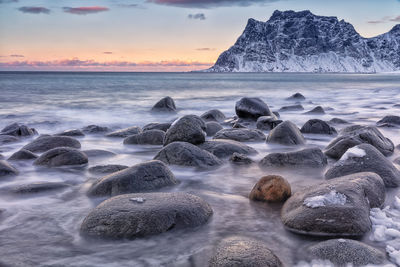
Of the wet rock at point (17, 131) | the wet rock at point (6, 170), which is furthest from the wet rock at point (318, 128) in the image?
the wet rock at point (17, 131)

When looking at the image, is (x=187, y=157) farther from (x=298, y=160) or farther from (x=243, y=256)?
(x=243, y=256)

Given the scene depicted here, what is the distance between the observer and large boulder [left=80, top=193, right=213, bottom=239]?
10.2ft

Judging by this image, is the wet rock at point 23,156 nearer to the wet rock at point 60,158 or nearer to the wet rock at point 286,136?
the wet rock at point 60,158

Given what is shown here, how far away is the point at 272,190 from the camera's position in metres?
3.92

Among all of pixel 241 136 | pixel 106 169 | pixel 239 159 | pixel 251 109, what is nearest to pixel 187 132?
pixel 239 159

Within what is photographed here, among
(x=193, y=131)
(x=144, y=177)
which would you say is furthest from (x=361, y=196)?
(x=193, y=131)

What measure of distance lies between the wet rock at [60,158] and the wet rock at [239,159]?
2.31m

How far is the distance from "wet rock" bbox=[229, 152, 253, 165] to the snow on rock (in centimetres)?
238

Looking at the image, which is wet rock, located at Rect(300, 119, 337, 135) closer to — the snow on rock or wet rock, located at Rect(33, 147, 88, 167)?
wet rock, located at Rect(33, 147, 88, 167)

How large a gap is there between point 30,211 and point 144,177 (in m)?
1.23

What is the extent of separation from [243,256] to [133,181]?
1965mm

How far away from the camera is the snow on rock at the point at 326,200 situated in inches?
128

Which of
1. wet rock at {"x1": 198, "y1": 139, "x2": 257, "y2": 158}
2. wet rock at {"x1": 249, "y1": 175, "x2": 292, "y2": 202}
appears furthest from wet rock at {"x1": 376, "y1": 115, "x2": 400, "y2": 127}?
wet rock at {"x1": 249, "y1": 175, "x2": 292, "y2": 202}

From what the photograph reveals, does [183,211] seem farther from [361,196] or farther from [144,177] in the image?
[361,196]
